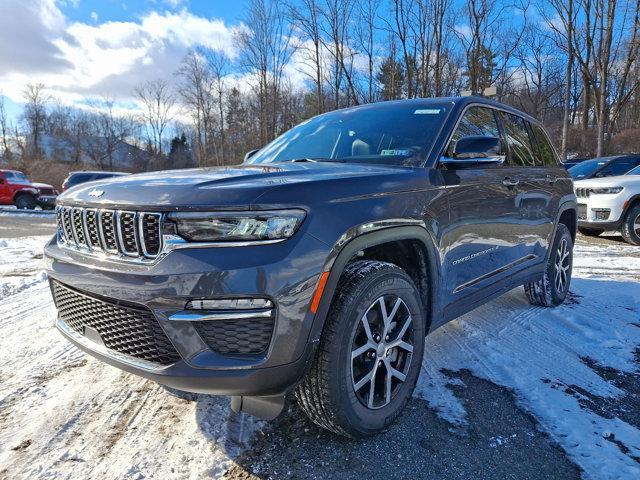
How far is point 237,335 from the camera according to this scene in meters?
1.76

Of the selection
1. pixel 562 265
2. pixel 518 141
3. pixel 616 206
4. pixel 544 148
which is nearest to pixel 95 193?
pixel 518 141

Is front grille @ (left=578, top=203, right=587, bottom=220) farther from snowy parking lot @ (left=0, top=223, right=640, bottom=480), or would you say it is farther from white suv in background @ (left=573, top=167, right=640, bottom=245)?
snowy parking lot @ (left=0, top=223, right=640, bottom=480)

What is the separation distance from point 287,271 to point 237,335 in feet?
1.06

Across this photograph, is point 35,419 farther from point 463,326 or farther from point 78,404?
point 463,326

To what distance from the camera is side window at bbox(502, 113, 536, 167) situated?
12.0 ft

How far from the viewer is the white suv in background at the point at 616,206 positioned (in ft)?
26.7

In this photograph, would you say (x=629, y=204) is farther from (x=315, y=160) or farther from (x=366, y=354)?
(x=366, y=354)

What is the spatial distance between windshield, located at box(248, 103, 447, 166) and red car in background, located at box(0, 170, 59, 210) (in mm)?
18303

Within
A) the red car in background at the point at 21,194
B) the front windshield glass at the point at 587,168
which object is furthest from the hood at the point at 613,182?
the red car in background at the point at 21,194

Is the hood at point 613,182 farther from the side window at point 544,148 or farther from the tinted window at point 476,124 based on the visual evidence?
the tinted window at point 476,124

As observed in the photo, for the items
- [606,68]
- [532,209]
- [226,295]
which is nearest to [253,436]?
[226,295]

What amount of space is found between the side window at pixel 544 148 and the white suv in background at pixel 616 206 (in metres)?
4.04

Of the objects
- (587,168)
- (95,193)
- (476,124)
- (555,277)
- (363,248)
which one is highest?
(476,124)

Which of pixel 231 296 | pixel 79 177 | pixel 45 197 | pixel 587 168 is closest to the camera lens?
pixel 231 296
